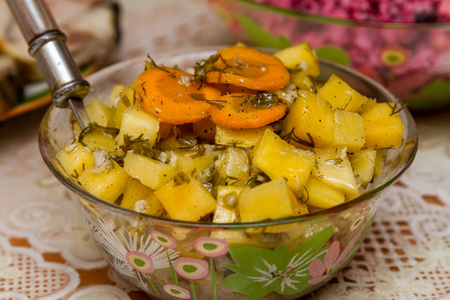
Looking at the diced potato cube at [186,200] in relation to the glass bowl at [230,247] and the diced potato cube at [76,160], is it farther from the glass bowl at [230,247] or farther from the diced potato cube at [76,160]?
the diced potato cube at [76,160]

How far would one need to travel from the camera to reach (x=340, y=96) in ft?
3.81

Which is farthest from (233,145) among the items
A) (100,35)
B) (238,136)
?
(100,35)

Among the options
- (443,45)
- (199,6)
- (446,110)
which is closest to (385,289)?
(443,45)

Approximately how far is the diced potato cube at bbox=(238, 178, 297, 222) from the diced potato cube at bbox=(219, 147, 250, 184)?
0.11 metres

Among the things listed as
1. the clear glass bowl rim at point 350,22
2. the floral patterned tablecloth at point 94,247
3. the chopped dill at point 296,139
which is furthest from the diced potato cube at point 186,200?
the clear glass bowl rim at point 350,22

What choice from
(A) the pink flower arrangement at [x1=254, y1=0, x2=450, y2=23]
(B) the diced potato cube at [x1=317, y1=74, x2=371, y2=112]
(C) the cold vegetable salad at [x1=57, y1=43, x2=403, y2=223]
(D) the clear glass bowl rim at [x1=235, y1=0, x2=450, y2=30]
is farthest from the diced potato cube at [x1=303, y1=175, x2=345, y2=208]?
(A) the pink flower arrangement at [x1=254, y1=0, x2=450, y2=23]

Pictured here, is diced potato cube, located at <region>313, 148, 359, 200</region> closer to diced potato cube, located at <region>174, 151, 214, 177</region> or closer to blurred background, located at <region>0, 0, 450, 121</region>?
diced potato cube, located at <region>174, 151, 214, 177</region>

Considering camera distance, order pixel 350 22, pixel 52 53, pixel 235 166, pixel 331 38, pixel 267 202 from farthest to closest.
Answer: pixel 331 38 → pixel 350 22 → pixel 52 53 → pixel 235 166 → pixel 267 202

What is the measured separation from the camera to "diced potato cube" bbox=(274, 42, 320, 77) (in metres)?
1.31

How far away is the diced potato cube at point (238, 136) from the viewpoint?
1.07 meters

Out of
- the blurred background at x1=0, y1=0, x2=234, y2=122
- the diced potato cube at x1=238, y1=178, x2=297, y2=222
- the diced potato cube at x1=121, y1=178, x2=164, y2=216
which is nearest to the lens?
the diced potato cube at x1=238, y1=178, x2=297, y2=222

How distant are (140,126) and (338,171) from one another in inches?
16.9

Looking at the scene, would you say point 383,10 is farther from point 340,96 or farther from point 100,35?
point 100,35

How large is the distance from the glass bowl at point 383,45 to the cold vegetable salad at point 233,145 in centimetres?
50
